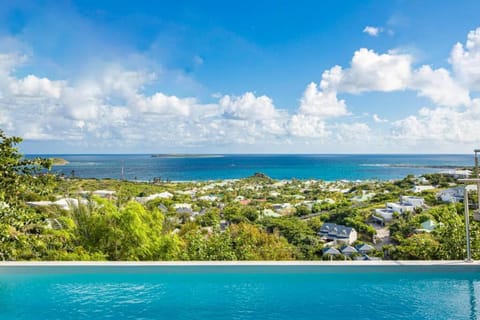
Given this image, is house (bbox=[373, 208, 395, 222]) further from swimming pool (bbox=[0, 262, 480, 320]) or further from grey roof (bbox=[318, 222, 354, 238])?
swimming pool (bbox=[0, 262, 480, 320])

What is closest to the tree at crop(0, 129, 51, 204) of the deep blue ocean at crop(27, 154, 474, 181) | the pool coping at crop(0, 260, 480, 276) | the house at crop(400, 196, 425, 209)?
the pool coping at crop(0, 260, 480, 276)

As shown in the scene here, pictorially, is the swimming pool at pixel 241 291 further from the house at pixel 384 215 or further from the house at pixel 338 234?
the house at pixel 384 215

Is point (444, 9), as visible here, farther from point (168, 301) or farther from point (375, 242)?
point (375, 242)

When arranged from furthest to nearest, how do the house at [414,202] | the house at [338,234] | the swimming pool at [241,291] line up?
the house at [414,202], the house at [338,234], the swimming pool at [241,291]

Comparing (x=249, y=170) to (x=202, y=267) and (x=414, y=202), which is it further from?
(x=202, y=267)

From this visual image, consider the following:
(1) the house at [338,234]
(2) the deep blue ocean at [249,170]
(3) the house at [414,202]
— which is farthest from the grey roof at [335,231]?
(2) the deep blue ocean at [249,170]
